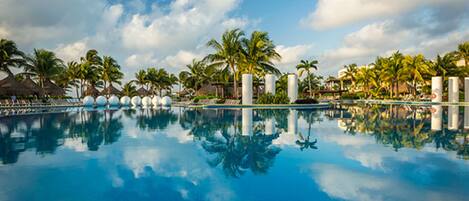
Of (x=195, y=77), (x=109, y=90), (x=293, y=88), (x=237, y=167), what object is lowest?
(x=237, y=167)

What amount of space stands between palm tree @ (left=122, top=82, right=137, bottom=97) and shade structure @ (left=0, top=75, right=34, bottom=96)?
19.5 m

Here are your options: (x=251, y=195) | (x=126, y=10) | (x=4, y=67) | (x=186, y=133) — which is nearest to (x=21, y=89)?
(x=4, y=67)

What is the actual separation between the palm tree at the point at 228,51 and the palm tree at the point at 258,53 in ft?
2.08

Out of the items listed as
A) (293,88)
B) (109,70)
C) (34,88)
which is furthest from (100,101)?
(293,88)

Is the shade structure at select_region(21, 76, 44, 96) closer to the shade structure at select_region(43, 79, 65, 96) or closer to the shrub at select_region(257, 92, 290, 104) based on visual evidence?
the shade structure at select_region(43, 79, 65, 96)

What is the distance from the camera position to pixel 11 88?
2633 cm

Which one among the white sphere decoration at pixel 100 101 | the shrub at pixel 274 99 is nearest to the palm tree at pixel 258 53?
the shrub at pixel 274 99

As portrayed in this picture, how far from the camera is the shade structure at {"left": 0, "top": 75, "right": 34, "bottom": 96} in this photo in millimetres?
26217

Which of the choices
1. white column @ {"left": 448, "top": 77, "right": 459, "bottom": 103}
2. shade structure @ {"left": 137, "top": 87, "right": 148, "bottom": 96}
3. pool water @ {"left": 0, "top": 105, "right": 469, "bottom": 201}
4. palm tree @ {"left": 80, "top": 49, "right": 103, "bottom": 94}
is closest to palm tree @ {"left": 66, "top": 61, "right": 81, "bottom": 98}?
palm tree @ {"left": 80, "top": 49, "right": 103, "bottom": 94}

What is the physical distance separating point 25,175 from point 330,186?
523cm

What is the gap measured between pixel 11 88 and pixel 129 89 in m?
22.1

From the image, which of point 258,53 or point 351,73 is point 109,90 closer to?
point 258,53

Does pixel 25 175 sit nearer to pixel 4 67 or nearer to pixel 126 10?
pixel 126 10

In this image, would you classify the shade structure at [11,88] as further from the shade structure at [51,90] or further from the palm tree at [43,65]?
the shade structure at [51,90]
